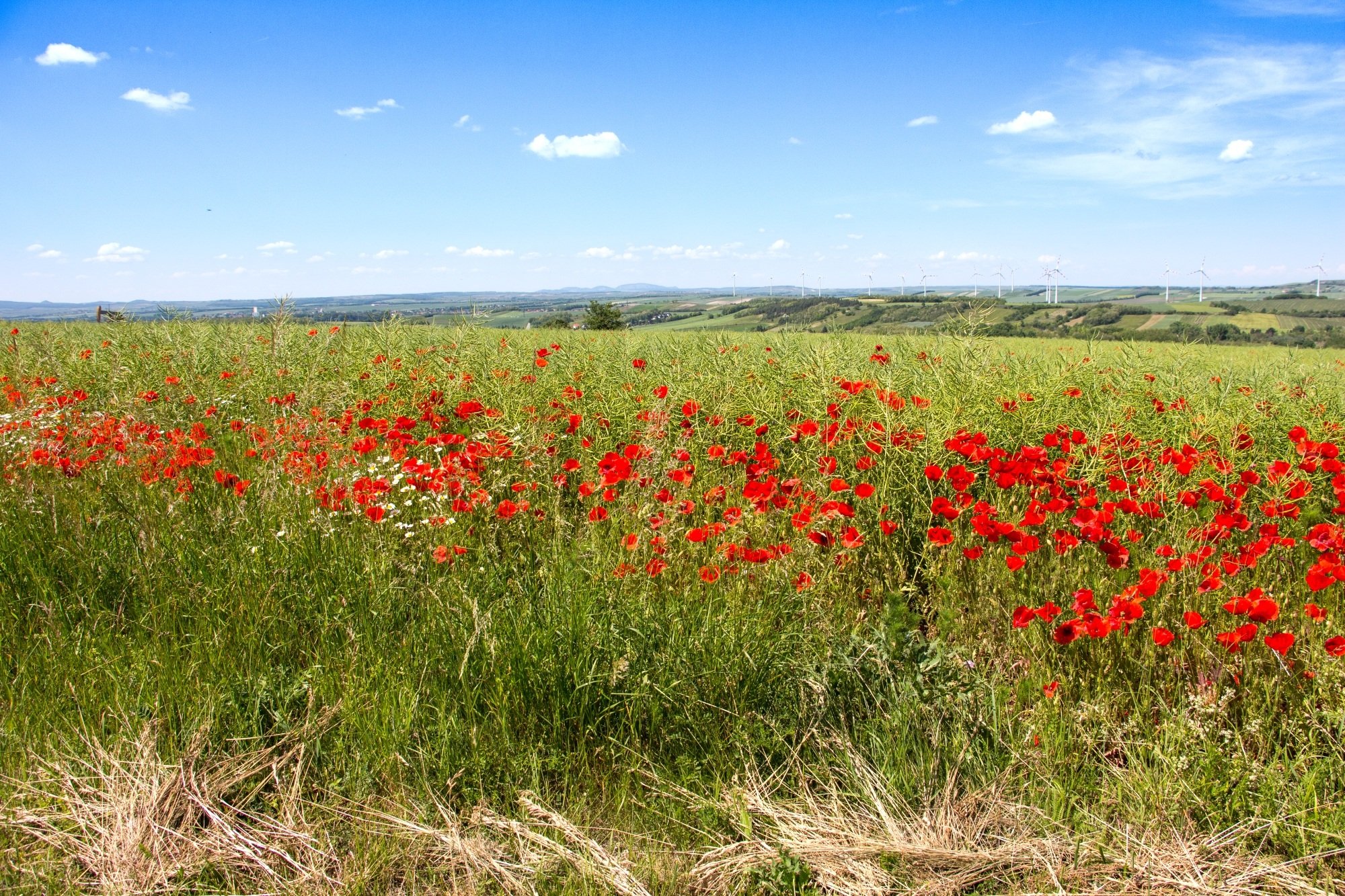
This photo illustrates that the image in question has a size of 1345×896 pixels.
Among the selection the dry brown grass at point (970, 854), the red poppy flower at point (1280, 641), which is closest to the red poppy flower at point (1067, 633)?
the red poppy flower at point (1280, 641)

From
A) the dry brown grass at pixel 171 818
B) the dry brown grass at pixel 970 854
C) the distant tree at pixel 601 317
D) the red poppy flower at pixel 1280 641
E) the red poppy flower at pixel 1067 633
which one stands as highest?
the distant tree at pixel 601 317

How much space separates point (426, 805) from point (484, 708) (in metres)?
0.34

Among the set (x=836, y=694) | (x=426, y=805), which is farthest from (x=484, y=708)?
Answer: (x=836, y=694)

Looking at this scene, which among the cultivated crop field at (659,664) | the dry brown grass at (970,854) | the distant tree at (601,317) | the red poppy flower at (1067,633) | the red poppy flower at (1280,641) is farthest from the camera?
the distant tree at (601,317)

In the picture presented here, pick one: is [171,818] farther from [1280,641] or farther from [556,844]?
[1280,641]

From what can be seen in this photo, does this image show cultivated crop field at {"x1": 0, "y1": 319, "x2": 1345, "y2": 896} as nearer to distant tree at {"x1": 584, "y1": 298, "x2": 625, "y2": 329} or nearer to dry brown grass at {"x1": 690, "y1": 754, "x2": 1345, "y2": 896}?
dry brown grass at {"x1": 690, "y1": 754, "x2": 1345, "y2": 896}

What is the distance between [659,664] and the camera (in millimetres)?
2043

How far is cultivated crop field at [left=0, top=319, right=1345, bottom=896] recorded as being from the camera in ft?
5.16

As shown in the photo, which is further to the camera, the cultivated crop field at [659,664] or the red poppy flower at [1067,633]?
the red poppy flower at [1067,633]

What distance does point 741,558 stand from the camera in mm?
2551

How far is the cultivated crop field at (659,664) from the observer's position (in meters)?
1.57

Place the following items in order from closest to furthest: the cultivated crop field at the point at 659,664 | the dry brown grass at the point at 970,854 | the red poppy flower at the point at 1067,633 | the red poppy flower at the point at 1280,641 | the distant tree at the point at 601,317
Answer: the dry brown grass at the point at 970,854, the cultivated crop field at the point at 659,664, the red poppy flower at the point at 1280,641, the red poppy flower at the point at 1067,633, the distant tree at the point at 601,317

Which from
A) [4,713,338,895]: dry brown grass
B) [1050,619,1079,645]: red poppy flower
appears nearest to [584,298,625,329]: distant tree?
[1050,619,1079,645]: red poppy flower

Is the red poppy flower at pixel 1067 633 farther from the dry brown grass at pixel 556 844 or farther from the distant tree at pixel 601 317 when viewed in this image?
the distant tree at pixel 601 317
